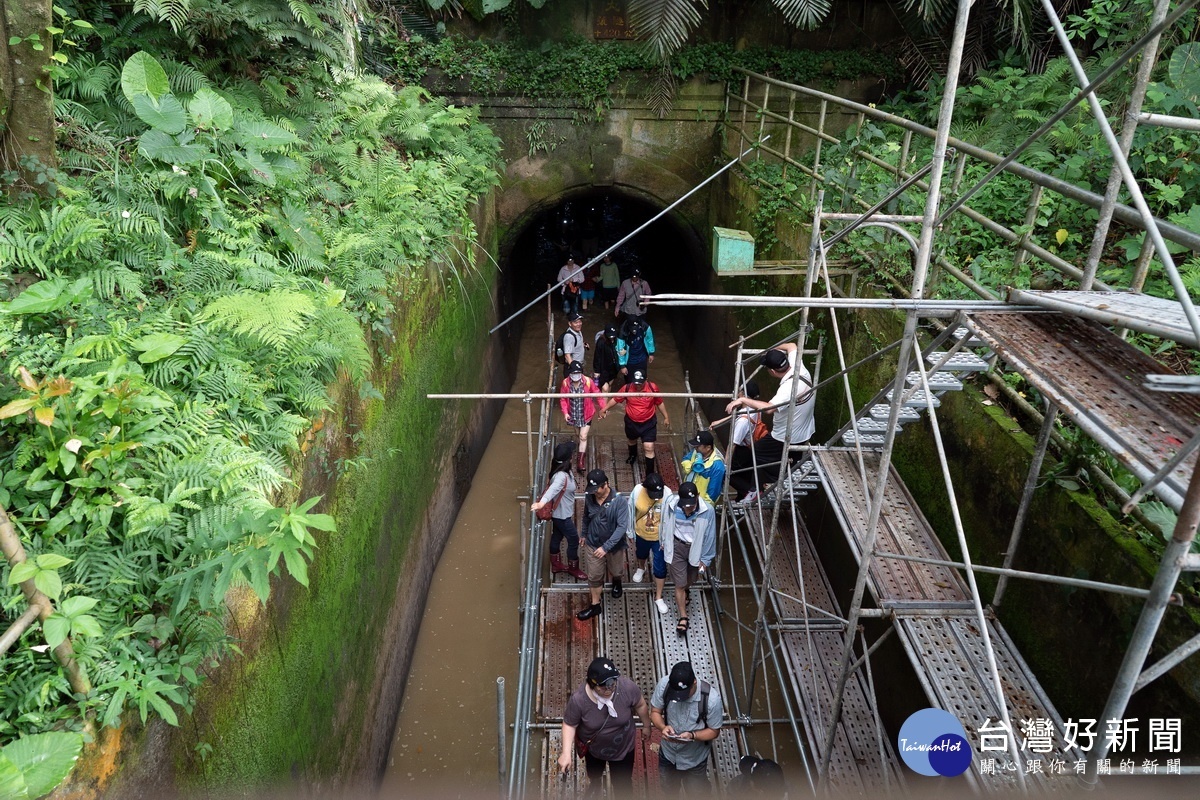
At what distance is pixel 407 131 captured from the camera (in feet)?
29.3

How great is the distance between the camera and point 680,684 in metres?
4.65

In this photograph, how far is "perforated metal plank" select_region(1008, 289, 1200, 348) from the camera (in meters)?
2.41

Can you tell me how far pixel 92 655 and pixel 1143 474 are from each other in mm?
3810

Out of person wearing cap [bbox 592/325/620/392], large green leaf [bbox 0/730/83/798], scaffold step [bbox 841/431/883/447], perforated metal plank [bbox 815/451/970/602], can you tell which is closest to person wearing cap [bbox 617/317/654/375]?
person wearing cap [bbox 592/325/620/392]

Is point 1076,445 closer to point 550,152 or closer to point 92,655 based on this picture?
point 92,655

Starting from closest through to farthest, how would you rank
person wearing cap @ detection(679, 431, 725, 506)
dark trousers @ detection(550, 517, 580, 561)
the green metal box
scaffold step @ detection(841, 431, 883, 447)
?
scaffold step @ detection(841, 431, 883, 447), the green metal box, person wearing cap @ detection(679, 431, 725, 506), dark trousers @ detection(550, 517, 580, 561)

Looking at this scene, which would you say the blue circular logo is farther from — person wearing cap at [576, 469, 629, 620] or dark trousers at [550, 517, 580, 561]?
dark trousers at [550, 517, 580, 561]

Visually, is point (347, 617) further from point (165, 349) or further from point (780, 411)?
point (780, 411)

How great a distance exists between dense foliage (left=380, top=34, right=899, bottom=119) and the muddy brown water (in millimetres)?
5608

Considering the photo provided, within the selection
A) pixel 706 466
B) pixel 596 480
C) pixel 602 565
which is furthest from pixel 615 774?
pixel 706 466

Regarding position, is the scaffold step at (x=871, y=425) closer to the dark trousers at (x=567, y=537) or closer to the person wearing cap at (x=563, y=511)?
the person wearing cap at (x=563, y=511)

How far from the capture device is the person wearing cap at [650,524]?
645cm

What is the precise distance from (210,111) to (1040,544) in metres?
6.31

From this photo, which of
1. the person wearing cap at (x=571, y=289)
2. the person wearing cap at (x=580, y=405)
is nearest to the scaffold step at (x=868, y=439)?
the person wearing cap at (x=580, y=405)
